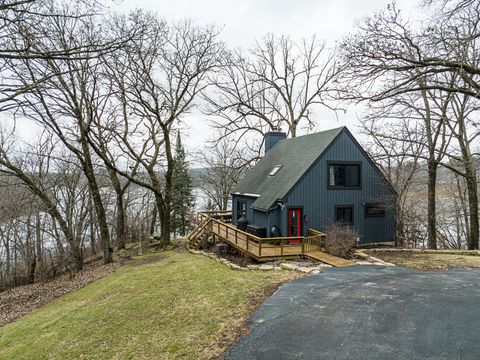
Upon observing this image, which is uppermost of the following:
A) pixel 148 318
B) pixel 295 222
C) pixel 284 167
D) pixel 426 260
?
pixel 284 167

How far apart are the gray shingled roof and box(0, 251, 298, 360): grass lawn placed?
519cm

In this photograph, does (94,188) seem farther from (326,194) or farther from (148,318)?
(326,194)

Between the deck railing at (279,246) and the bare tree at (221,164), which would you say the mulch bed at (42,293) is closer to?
the deck railing at (279,246)

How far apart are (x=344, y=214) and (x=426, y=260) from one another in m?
4.61

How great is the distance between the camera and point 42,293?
12969 mm

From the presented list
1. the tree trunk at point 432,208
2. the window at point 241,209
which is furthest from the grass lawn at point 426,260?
the window at point 241,209

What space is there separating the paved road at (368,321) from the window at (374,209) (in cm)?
724

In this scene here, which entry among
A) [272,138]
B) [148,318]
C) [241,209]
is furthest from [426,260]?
[272,138]

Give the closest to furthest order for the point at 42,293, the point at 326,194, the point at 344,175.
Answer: the point at 42,293 → the point at 326,194 → the point at 344,175

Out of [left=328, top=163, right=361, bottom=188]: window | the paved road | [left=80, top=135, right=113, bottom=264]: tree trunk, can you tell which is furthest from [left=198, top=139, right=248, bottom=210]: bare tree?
the paved road

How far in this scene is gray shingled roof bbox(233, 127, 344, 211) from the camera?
47.9 ft

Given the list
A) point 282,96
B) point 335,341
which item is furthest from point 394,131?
point 335,341

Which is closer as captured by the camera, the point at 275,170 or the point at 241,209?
the point at 275,170

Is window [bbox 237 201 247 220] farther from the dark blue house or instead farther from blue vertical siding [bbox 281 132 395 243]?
blue vertical siding [bbox 281 132 395 243]
